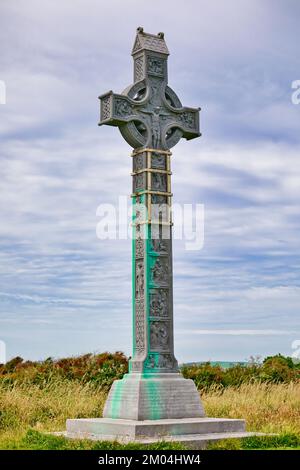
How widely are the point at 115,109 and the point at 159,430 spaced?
5.23m

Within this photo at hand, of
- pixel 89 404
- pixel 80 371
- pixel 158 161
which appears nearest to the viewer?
pixel 158 161

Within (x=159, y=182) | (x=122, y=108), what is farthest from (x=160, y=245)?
(x=122, y=108)

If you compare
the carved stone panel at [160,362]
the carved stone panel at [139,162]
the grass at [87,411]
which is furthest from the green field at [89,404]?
the carved stone panel at [139,162]

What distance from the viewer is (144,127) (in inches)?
495

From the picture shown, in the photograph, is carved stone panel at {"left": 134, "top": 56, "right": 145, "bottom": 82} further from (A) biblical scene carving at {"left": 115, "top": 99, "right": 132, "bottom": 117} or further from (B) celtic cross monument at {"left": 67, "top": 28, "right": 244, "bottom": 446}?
(A) biblical scene carving at {"left": 115, "top": 99, "right": 132, "bottom": 117}

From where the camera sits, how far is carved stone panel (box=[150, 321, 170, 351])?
471 inches

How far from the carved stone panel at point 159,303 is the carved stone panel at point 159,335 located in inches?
→ 5.8

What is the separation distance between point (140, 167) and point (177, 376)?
3525 mm

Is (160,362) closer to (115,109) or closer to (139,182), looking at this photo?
(139,182)

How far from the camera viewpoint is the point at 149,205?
12188mm

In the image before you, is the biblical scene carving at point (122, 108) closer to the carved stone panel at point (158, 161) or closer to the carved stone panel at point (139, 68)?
the carved stone panel at point (139, 68)

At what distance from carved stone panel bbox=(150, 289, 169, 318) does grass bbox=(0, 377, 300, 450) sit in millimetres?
2418

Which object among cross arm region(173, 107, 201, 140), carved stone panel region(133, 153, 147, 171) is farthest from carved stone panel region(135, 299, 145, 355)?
cross arm region(173, 107, 201, 140)
